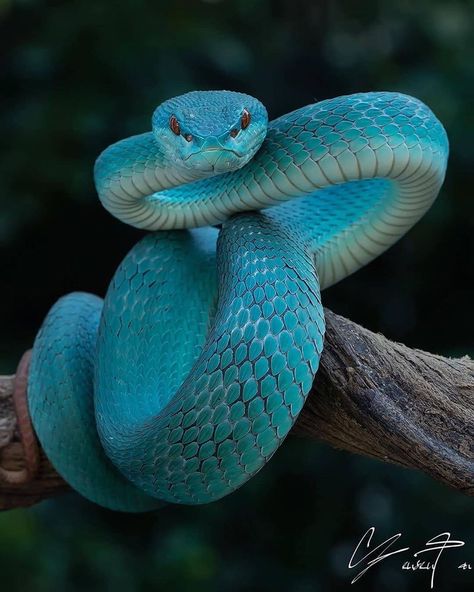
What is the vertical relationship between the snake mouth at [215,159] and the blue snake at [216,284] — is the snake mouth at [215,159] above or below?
above

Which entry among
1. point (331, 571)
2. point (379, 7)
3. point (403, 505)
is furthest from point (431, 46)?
point (331, 571)

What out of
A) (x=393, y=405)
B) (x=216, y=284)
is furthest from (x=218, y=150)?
(x=393, y=405)

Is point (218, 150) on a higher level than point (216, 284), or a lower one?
higher

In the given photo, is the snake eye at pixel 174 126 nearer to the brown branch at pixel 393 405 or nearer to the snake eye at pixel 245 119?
the snake eye at pixel 245 119

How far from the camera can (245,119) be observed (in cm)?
211

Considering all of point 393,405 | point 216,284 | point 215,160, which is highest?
point 215,160

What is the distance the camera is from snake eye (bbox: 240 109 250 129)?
2103mm

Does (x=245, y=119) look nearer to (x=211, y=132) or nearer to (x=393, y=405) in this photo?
(x=211, y=132)

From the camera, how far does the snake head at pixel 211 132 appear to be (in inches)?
81.8

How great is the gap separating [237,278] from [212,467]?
0.39 metres

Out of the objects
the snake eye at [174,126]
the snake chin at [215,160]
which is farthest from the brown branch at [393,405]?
the snake eye at [174,126]

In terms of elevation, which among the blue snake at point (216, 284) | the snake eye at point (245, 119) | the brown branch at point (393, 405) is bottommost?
the brown branch at point (393, 405)

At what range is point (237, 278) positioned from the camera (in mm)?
2053

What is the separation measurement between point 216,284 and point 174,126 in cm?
44
